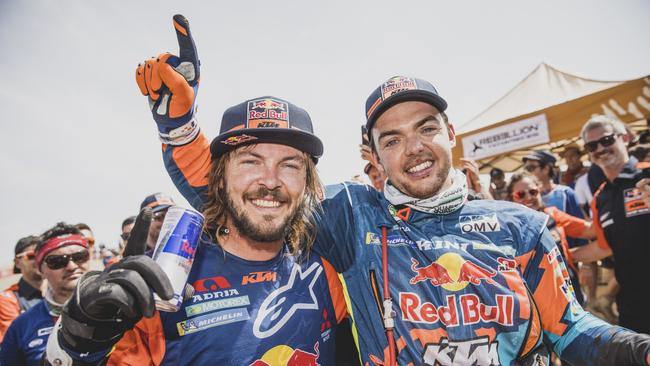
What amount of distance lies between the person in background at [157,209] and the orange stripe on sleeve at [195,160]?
101 inches

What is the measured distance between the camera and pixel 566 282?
177 cm

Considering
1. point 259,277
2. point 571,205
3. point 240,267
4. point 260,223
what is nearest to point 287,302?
point 259,277

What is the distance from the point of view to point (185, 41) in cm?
183

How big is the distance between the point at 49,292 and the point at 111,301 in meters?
3.28

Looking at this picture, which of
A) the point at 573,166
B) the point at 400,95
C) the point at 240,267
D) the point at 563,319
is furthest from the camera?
the point at 573,166

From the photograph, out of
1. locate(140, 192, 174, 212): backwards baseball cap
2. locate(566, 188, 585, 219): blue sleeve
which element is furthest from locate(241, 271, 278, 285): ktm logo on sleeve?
locate(566, 188, 585, 219): blue sleeve

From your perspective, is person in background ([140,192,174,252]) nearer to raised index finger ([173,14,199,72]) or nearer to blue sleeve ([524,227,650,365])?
raised index finger ([173,14,199,72])

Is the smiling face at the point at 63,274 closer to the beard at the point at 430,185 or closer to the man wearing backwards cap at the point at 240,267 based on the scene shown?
the man wearing backwards cap at the point at 240,267

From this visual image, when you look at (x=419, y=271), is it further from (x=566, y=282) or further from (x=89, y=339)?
(x=89, y=339)

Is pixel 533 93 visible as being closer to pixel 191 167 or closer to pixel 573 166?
pixel 573 166

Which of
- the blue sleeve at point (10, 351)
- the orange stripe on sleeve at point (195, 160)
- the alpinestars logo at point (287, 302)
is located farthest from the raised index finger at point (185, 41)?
the blue sleeve at point (10, 351)

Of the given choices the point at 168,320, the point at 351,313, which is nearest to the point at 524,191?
the point at 351,313

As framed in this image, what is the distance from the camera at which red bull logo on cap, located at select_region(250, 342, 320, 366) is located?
5.27 ft

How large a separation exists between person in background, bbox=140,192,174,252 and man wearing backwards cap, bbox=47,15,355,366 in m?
2.77
